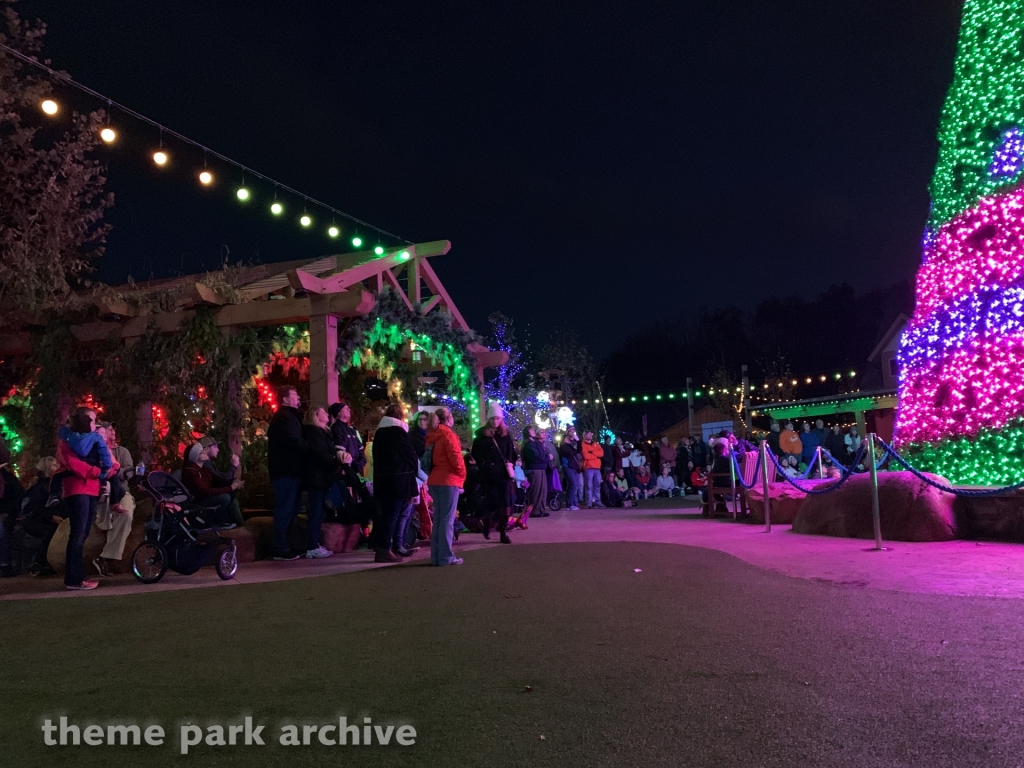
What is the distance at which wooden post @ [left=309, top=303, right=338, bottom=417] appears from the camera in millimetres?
10641

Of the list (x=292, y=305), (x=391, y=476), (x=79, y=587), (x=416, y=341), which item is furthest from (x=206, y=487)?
(x=416, y=341)

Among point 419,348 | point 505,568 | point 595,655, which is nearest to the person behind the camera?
point 595,655

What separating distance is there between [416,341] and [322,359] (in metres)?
3.00

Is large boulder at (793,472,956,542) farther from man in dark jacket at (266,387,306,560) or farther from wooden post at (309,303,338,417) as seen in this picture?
wooden post at (309,303,338,417)

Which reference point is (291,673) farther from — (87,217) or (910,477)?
(87,217)

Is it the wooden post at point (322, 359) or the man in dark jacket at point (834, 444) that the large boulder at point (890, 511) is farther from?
the man in dark jacket at point (834, 444)

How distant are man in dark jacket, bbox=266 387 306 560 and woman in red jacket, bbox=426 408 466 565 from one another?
62.5 inches

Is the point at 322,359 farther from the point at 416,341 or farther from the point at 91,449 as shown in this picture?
the point at 91,449

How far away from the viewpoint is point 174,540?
24.2 feet

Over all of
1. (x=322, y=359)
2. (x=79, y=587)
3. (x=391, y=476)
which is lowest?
(x=79, y=587)

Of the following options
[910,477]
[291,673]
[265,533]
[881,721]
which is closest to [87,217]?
[265,533]

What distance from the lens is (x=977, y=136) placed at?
9430 mm

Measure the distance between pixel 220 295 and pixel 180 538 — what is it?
4821 mm

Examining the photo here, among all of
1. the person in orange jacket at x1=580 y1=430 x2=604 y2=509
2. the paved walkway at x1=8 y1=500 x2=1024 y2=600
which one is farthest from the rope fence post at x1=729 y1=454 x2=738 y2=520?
the person in orange jacket at x1=580 y1=430 x2=604 y2=509
